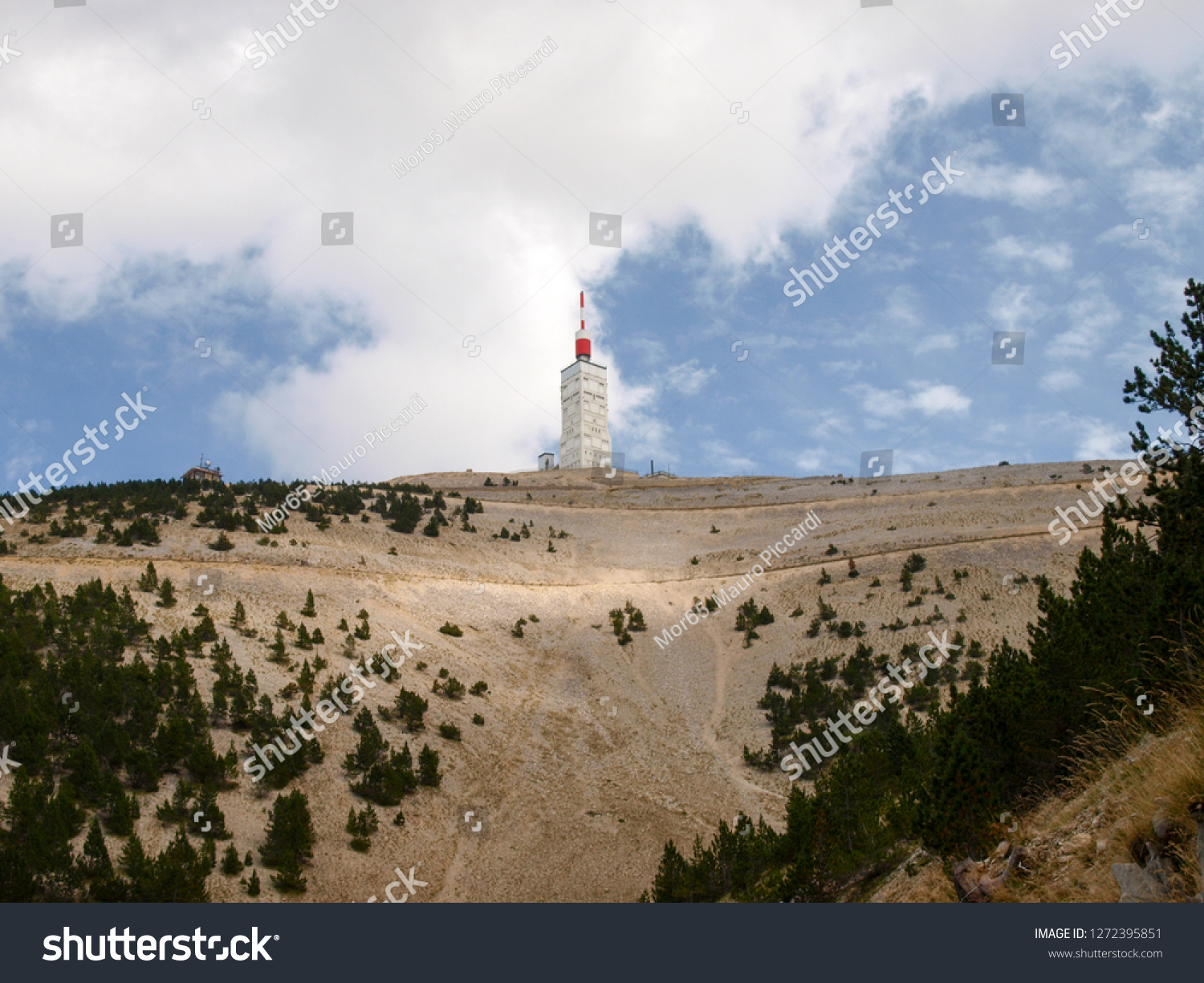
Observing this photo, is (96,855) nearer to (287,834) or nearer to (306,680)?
(287,834)

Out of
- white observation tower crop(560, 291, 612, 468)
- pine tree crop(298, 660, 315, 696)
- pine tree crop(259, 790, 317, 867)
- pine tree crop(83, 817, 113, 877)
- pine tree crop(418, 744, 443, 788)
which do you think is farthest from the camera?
white observation tower crop(560, 291, 612, 468)

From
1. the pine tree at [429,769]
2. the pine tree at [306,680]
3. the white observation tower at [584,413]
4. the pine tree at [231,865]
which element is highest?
the white observation tower at [584,413]

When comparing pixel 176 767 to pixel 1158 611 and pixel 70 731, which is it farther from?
pixel 1158 611

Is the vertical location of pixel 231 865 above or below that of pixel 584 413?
below

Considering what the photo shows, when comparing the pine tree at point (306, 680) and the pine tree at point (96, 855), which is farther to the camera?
the pine tree at point (306, 680)

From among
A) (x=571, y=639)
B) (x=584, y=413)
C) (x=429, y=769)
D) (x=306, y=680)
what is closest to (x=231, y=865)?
(x=429, y=769)

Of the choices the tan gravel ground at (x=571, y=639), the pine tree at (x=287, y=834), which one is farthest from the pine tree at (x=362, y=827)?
the pine tree at (x=287, y=834)

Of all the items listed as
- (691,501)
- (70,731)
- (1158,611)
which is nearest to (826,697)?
(1158,611)

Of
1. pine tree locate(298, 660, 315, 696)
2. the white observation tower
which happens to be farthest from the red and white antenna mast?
pine tree locate(298, 660, 315, 696)

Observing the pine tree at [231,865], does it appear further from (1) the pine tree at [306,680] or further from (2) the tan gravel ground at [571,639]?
(1) the pine tree at [306,680]

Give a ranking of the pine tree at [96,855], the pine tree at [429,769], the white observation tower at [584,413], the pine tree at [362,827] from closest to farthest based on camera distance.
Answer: the pine tree at [96,855] < the pine tree at [362,827] < the pine tree at [429,769] < the white observation tower at [584,413]

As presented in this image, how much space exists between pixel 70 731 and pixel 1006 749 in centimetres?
2152

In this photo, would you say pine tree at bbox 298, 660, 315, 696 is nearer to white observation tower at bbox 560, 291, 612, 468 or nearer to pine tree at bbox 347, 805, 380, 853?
pine tree at bbox 347, 805, 380, 853

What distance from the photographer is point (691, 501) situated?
72.6m
